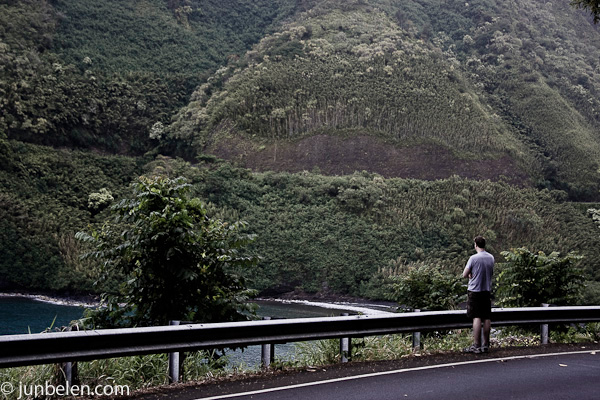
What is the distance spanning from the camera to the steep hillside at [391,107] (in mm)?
53656

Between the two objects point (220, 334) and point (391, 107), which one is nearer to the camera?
point (220, 334)

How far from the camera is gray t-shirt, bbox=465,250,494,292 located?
29.3 ft

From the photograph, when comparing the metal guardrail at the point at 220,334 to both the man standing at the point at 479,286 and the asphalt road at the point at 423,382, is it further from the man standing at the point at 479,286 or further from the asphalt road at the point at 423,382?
the asphalt road at the point at 423,382

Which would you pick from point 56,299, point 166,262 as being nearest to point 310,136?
point 56,299

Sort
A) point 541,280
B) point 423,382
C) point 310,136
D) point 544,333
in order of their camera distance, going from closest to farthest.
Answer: point 423,382
point 544,333
point 541,280
point 310,136

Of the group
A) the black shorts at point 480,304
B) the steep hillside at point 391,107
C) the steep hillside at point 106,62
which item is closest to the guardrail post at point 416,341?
the black shorts at point 480,304

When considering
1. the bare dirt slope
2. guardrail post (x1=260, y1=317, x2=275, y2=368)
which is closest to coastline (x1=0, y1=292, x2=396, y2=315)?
the bare dirt slope

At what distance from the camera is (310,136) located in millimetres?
54125

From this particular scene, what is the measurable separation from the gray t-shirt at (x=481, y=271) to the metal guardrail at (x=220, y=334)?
63 centimetres

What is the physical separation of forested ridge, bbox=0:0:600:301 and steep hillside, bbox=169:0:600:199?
0.22 meters

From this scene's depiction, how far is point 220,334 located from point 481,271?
14.7 ft

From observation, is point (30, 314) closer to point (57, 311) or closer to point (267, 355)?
point (57, 311)

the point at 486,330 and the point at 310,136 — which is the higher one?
the point at 310,136

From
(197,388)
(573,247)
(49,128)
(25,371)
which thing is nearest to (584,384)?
(197,388)
